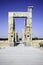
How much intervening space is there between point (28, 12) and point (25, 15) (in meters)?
0.48

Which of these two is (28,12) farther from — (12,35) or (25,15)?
(12,35)

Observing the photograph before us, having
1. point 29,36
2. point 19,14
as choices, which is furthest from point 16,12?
point 29,36

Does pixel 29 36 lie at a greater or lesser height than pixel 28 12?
lesser

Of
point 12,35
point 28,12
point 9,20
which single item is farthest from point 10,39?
point 28,12

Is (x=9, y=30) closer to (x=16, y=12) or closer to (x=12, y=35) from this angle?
(x=12, y=35)

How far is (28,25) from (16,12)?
189cm

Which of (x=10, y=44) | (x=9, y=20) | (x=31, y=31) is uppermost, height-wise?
(x=9, y=20)

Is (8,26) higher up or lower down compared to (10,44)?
higher up

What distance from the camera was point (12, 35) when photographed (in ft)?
60.5

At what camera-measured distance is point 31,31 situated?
18.4 meters

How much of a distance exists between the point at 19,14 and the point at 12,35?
93.1 inches

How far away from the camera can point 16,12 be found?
59.9 ft

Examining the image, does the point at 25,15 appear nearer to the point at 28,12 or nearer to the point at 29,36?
the point at 28,12

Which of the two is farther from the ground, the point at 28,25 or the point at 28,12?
the point at 28,12
